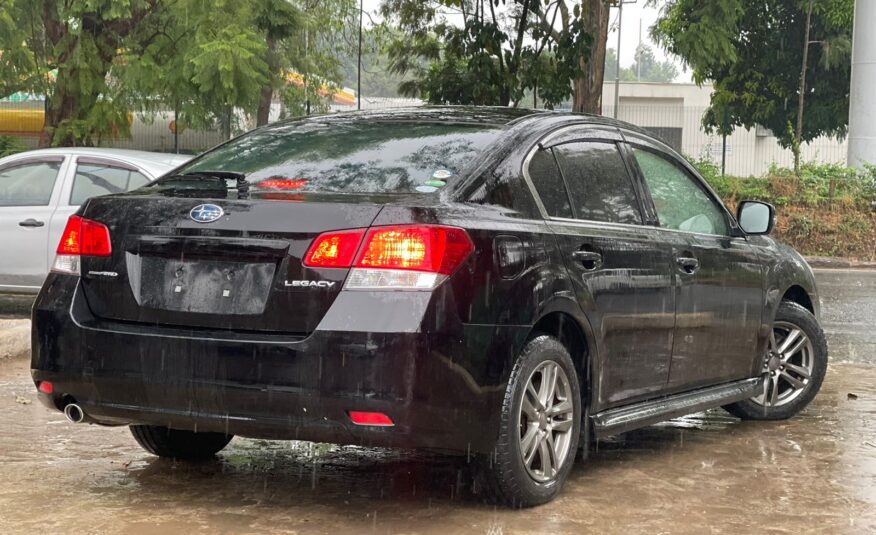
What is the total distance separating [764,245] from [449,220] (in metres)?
2.93

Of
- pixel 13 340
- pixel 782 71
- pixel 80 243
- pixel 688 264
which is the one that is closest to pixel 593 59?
pixel 13 340

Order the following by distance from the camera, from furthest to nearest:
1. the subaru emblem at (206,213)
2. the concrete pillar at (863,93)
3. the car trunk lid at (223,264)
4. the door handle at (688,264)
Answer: the concrete pillar at (863,93), the door handle at (688,264), the subaru emblem at (206,213), the car trunk lid at (223,264)

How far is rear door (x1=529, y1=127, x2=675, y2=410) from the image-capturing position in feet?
18.6

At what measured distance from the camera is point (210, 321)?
16.3ft

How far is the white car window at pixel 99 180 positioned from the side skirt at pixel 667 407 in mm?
6436

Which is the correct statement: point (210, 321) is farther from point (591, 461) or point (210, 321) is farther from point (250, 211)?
point (591, 461)

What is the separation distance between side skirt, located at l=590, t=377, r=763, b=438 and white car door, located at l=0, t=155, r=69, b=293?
704 centimetres

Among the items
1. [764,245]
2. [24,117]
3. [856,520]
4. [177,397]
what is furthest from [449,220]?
[24,117]

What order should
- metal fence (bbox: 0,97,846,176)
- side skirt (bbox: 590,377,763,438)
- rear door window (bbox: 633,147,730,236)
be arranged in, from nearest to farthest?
side skirt (bbox: 590,377,763,438) < rear door window (bbox: 633,147,730,236) < metal fence (bbox: 0,97,846,176)

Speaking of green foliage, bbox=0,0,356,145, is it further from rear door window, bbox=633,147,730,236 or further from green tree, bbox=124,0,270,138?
rear door window, bbox=633,147,730,236

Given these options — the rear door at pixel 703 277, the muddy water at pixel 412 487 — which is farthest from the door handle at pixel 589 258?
the muddy water at pixel 412 487

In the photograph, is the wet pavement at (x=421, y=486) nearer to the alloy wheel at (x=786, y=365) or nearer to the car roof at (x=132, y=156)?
the alloy wheel at (x=786, y=365)

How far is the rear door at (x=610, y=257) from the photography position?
566 centimetres

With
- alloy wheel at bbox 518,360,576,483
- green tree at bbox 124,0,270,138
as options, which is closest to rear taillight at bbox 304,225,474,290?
alloy wheel at bbox 518,360,576,483
